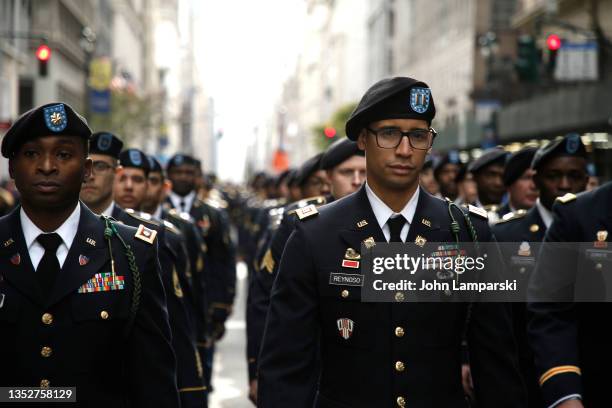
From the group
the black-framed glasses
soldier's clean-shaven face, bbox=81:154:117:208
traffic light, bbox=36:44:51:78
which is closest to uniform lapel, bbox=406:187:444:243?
the black-framed glasses

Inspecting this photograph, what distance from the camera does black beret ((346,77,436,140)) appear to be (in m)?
4.73

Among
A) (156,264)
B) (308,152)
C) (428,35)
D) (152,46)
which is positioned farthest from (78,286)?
(308,152)

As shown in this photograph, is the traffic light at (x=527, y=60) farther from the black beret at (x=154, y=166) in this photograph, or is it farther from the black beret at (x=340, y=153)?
the black beret at (x=340, y=153)

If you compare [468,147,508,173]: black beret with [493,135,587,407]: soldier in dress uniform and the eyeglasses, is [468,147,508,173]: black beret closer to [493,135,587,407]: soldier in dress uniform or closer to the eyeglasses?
[493,135,587,407]: soldier in dress uniform

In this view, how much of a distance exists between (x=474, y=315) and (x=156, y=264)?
1358 millimetres

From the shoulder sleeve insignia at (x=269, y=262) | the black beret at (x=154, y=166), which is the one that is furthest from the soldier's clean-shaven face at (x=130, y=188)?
the shoulder sleeve insignia at (x=269, y=262)

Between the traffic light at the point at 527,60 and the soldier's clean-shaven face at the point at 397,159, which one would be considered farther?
the traffic light at the point at 527,60

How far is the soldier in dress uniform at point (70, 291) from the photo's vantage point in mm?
4457

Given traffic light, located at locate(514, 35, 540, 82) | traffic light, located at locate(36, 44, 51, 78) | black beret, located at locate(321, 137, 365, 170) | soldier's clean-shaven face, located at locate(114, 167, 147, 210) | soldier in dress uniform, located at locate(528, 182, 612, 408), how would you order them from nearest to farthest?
soldier in dress uniform, located at locate(528, 182, 612, 408)
black beret, located at locate(321, 137, 365, 170)
soldier's clean-shaven face, located at locate(114, 167, 147, 210)
traffic light, located at locate(36, 44, 51, 78)
traffic light, located at locate(514, 35, 540, 82)

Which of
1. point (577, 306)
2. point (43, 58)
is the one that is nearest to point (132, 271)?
point (577, 306)

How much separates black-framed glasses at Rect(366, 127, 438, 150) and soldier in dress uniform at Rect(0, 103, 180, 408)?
108cm

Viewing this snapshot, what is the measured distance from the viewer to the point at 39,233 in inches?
179

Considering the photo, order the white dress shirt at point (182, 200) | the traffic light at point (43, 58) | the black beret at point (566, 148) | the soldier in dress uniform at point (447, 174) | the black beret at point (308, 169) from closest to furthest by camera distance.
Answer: the black beret at point (566, 148)
the black beret at point (308, 169)
the white dress shirt at point (182, 200)
the soldier in dress uniform at point (447, 174)
the traffic light at point (43, 58)

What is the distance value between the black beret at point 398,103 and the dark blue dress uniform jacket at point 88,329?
3.56 feet
